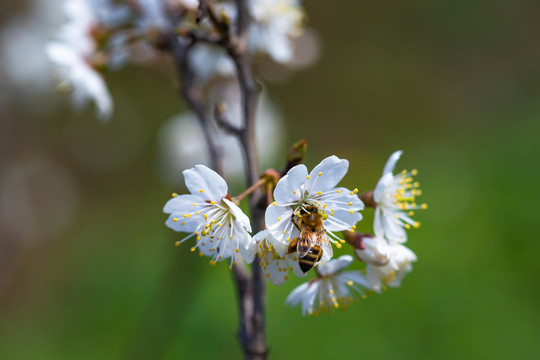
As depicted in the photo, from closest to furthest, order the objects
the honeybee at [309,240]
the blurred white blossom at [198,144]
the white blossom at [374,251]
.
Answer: the honeybee at [309,240] < the white blossom at [374,251] < the blurred white blossom at [198,144]

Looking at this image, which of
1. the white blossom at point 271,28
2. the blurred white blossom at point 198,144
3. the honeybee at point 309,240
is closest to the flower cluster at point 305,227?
the honeybee at point 309,240

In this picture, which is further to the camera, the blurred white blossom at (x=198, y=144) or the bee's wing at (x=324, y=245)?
the blurred white blossom at (x=198, y=144)

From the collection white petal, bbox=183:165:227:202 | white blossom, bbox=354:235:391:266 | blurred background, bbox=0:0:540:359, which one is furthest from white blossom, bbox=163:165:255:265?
blurred background, bbox=0:0:540:359

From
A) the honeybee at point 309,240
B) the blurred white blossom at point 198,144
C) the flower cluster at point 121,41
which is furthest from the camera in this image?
the blurred white blossom at point 198,144

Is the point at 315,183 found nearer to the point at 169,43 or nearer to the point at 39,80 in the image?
the point at 169,43

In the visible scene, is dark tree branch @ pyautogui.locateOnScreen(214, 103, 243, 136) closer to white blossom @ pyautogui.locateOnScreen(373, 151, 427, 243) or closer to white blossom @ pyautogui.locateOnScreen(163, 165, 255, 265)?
white blossom @ pyautogui.locateOnScreen(163, 165, 255, 265)

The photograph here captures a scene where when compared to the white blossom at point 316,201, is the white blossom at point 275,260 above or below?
below

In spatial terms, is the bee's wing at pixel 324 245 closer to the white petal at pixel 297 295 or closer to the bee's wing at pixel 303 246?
the bee's wing at pixel 303 246
